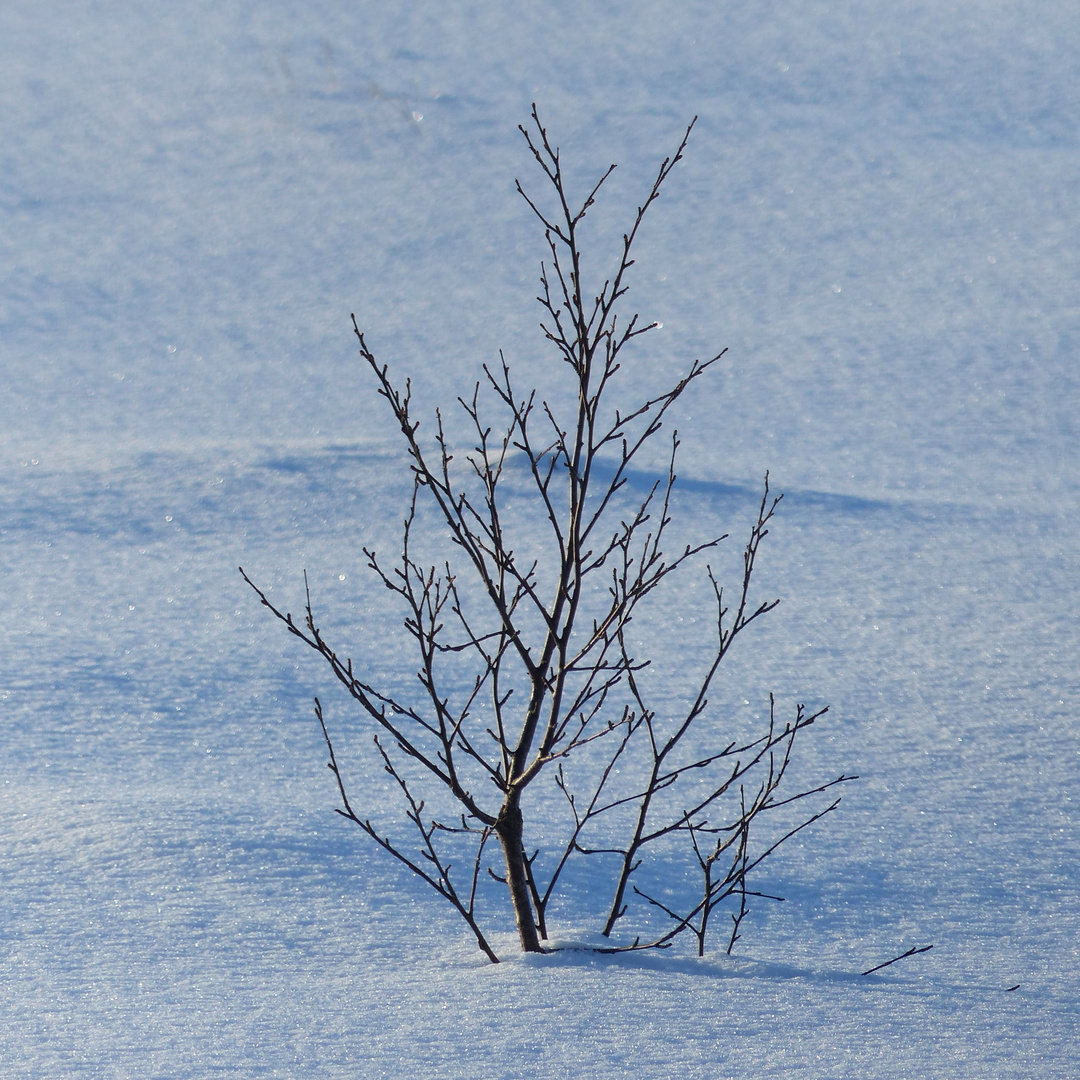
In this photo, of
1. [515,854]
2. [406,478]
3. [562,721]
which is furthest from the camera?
[406,478]

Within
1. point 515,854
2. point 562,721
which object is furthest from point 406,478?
point 515,854

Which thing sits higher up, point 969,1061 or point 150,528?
point 150,528

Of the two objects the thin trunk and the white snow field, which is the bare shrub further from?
the white snow field

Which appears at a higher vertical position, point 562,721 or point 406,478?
point 406,478

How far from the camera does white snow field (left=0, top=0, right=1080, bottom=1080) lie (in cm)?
230

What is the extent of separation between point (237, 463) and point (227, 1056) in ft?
14.8

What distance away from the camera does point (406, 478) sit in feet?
20.0

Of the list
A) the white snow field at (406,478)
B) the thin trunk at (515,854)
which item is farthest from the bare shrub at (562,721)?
the white snow field at (406,478)

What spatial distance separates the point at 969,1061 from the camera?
201 cm

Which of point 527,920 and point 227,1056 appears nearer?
point 227,1056

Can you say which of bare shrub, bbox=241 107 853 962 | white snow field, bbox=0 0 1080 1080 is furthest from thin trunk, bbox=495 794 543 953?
white snow field, bbox=0 0 1080 1080

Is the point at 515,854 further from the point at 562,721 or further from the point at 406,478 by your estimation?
the point at 406,478

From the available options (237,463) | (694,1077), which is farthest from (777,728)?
(237,463)

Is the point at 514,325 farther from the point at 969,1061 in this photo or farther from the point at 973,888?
the point at 969,1061
